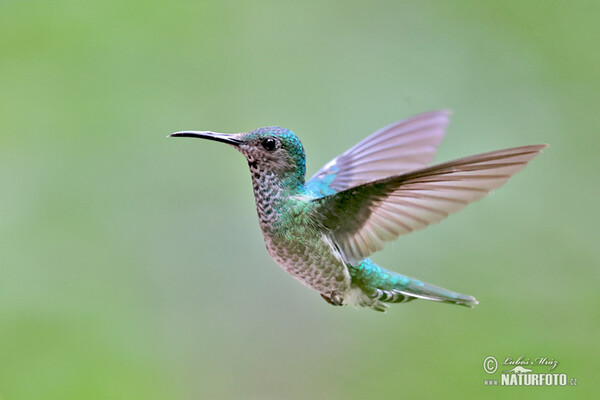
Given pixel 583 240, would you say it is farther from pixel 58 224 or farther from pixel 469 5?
pixel 58 224

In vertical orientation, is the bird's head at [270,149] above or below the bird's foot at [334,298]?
above

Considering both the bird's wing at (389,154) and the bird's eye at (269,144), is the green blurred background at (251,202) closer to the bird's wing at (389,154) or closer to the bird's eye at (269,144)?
the bird's wing at (389,154)

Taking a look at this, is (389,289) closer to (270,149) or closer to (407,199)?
(407,199)

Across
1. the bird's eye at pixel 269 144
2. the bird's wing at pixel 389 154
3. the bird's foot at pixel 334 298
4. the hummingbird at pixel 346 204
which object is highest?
the bird's wing at pixel 389 154

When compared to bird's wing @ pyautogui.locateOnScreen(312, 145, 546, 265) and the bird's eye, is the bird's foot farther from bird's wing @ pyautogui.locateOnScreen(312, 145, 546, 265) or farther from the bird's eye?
the bird's eye

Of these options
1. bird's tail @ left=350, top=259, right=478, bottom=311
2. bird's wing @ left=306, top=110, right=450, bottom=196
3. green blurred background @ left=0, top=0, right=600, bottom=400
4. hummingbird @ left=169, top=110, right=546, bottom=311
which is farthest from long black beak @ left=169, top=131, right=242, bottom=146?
green blurred background @ left=0, top=0, right=600, bottom=400

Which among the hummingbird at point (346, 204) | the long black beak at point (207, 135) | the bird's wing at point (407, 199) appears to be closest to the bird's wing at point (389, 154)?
the hummingbird at point (346, 204)

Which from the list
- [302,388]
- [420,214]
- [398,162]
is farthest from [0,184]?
[420,214]

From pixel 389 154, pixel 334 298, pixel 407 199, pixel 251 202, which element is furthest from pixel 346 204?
pixel 251 202
